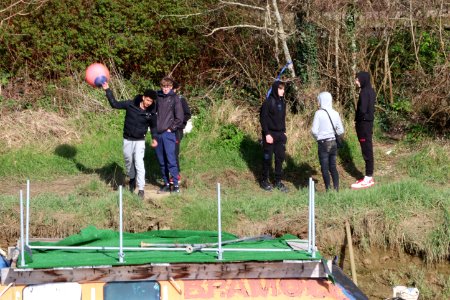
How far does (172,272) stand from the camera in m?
8.76

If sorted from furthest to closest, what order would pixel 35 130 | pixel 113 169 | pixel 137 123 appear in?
pixel 35 130 < pixel 113 169 < pixel 137 123

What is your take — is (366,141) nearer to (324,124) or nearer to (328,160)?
(328,160)

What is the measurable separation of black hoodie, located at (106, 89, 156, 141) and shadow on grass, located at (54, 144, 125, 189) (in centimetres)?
140

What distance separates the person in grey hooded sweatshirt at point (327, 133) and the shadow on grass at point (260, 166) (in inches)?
39.2

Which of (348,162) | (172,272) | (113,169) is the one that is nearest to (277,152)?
(348,162)

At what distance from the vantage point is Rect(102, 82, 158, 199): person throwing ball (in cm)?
1357

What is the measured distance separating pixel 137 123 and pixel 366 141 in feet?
12.1

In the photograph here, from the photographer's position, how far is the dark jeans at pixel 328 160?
1398 centimetres

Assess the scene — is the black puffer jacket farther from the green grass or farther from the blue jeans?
the green grass

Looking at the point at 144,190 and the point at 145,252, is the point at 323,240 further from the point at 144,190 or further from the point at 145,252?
the point at 145,252

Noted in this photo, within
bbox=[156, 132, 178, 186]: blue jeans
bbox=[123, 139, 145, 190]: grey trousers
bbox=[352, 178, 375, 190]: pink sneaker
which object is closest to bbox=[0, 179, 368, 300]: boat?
bbox=[123, 139, 145, 190]: grey trousers

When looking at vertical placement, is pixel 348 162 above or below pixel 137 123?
below

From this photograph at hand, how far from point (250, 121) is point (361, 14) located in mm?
2883

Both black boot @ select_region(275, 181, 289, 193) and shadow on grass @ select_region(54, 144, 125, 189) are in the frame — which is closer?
black boot @ select_region(275, 181, 289, 193)
